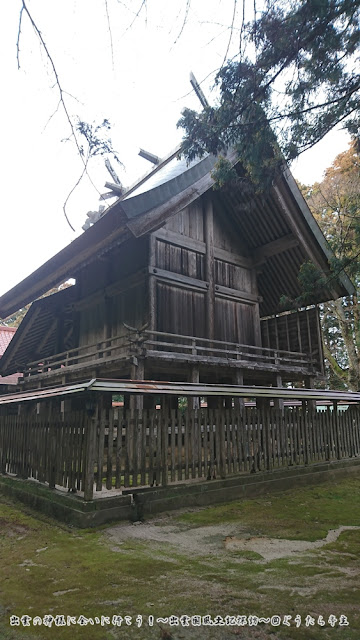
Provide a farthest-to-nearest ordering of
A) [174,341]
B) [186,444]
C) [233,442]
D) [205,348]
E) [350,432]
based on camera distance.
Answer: [174,341] < [205,348] < [350,432] < [233,442] < [186,444]

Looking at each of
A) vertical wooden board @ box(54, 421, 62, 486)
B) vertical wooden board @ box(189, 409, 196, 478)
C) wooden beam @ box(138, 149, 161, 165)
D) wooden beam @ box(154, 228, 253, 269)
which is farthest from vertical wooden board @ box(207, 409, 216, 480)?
wooden beam @ box(138, 149, 161, 165)

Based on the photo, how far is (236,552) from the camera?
4414mm

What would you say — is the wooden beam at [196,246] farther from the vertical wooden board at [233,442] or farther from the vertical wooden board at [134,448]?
the vertical wooden board at [134,448]

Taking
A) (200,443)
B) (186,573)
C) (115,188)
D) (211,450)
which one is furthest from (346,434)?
(115,188)

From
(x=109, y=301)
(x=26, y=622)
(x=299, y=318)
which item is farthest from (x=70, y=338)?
(x=26, y=622)

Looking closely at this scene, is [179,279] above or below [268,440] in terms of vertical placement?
above

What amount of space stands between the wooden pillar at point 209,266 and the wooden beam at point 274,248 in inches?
90.8

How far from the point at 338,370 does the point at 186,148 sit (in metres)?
21.3

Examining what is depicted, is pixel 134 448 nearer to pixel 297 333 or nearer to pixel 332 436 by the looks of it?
pixel 332 436

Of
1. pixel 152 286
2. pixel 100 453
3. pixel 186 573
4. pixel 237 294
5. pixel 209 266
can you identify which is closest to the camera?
pixel 186 573

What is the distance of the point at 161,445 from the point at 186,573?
10.1 feet

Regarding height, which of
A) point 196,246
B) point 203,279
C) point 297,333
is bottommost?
point 297,333

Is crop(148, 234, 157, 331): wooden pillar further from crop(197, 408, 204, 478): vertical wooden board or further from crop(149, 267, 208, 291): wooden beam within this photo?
crop(197, 408, 204, 478): vertical wooden board

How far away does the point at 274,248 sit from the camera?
1505cm
